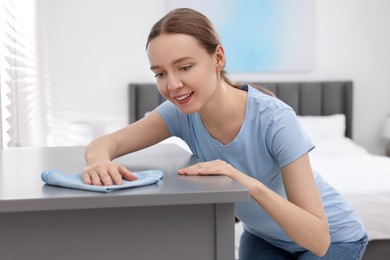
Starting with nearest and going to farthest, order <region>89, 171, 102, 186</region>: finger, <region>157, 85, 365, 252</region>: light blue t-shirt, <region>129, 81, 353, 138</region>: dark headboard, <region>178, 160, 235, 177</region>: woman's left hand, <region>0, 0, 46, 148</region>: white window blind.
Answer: <region>89, 171, 102, 186</region>: finger, <region>178, 160, 235, 177</region>: woman's left hand, <region>157, 85, 365, 252</region>: light blue t-shirt, <region>0, 0, 46, 148</region>: white window blind, <region>129, 81, 353, 138</region>: dark headboard

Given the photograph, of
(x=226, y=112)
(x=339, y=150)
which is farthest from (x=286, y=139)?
(x=339, y=150)

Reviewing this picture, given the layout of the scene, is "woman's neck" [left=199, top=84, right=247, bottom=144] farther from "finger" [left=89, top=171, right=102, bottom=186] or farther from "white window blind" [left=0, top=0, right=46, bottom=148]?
"white window blind" [left=0, top=0, right=46, bottom=148]

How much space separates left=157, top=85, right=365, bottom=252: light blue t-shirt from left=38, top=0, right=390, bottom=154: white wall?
2958mm

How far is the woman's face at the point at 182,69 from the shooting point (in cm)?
120

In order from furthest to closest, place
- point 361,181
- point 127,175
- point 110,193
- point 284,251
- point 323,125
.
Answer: point 323,125, point 361,181, point 284,251, point 127,175, point 110,193

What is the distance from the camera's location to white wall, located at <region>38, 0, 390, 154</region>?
171 inches

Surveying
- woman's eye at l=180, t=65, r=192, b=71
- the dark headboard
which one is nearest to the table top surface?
woman's eye at l=180, t=65, r=192, b=71

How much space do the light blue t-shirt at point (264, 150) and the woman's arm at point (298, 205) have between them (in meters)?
0.04

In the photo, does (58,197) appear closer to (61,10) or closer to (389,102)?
(61,10)

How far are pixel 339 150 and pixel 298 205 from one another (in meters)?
2.63

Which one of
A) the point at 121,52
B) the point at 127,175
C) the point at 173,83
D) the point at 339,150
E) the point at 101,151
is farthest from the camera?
the point at 121,52

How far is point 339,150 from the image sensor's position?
378cm

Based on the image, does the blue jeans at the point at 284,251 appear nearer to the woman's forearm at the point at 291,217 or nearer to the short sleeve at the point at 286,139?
the woman's forearm at the point at 291,217

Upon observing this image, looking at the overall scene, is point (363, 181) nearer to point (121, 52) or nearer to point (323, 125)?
point (323, 125)
